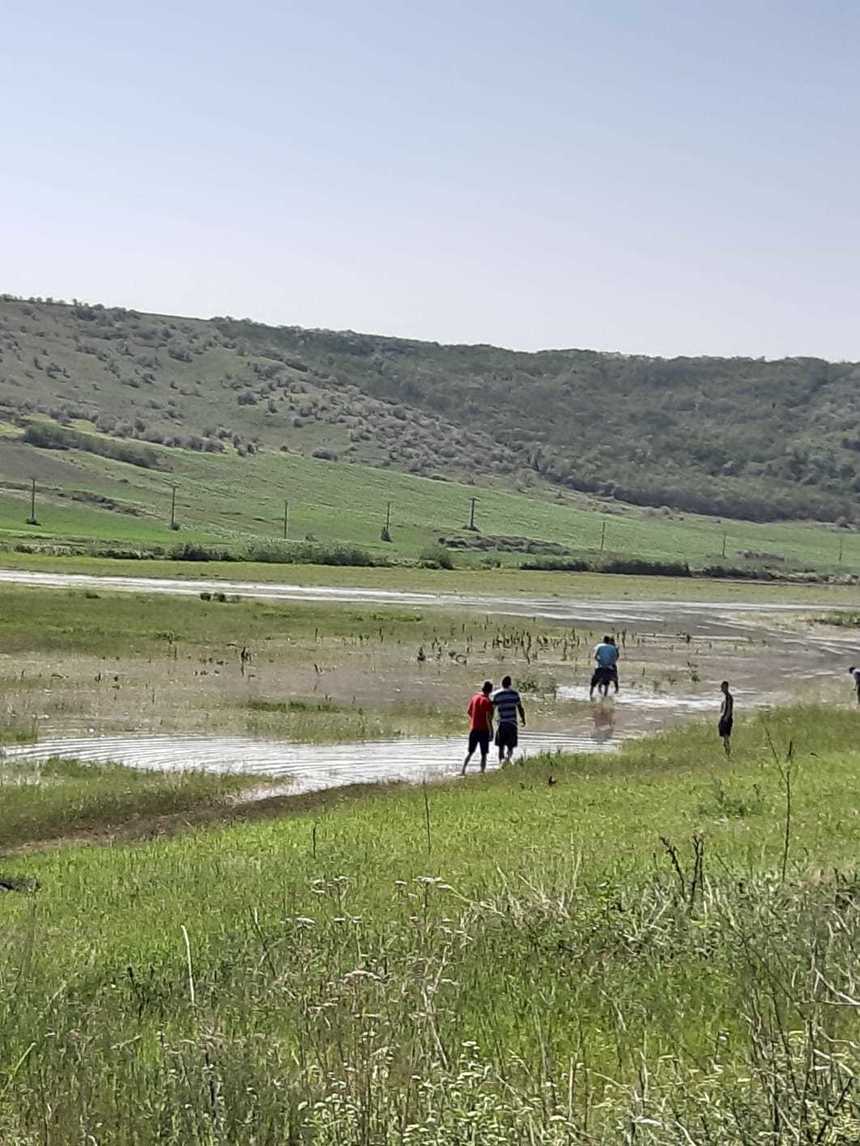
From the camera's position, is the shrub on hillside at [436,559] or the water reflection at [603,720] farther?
the shrub on hillside at [436,559]

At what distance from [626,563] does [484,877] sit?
109317 mm

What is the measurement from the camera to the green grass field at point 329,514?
384 ft

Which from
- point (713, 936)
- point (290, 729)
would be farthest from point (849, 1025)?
point (290, 729)

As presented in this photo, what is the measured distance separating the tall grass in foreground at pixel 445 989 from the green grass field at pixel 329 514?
8135 centimetres

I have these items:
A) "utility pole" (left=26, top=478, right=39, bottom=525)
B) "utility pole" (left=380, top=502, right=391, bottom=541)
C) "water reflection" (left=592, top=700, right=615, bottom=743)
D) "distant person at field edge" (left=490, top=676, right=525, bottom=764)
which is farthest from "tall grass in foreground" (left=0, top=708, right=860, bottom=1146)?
"utility pole" (left=380, top=502, right=391, bottom=541)

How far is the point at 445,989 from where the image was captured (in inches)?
375

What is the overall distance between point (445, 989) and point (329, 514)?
5218 inches

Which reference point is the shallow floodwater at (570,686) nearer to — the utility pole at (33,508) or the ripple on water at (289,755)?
the ripple on water at (289,755)

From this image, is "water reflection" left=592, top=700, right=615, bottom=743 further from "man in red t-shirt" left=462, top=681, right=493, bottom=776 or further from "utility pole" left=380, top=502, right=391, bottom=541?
"utility pole" left=380, top=502, right=391, bottom=541

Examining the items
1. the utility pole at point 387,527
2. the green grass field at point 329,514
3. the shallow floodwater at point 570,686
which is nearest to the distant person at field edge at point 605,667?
the shallow floodwater at point 570,686

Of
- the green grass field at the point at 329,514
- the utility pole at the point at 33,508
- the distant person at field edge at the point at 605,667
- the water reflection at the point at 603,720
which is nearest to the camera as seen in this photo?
the water reflection at the point at 603,720

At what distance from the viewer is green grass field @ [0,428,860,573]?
117 meters

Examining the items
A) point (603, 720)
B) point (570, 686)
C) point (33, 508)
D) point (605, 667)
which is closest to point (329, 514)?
point (33, 508)

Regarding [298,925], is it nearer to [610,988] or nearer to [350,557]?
[610,988]
